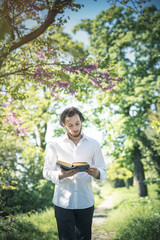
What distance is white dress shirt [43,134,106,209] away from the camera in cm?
235

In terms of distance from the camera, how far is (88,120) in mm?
12516

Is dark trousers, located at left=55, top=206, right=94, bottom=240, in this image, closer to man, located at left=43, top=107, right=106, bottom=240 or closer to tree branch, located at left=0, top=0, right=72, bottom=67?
man, located at left=43, top=107, right=106, bottom=240

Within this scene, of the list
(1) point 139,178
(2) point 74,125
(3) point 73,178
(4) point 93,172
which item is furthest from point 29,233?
(1) point 139,178

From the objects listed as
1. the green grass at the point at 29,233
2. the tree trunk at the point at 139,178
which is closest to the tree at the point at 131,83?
the tree trunk at the point at 139,178

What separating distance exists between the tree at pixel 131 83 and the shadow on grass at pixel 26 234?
6.38 meters

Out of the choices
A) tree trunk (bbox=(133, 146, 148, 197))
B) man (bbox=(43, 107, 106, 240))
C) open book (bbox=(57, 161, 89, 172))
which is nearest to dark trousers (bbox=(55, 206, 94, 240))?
man (bbox=(43, 107, 106, 240))

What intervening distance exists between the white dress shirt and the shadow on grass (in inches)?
95.2

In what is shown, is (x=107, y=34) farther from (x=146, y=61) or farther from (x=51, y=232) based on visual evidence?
(x=51, y=232)

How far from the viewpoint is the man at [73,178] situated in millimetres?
2287

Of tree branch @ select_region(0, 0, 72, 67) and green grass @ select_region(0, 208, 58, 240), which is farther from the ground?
tree branch @ select_region(0, 0, 72, 67)

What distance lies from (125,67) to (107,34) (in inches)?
113

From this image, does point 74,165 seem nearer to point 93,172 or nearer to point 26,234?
point 93,172

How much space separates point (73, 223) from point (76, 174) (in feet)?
1.89

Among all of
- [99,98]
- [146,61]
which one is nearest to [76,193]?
[99,98]
